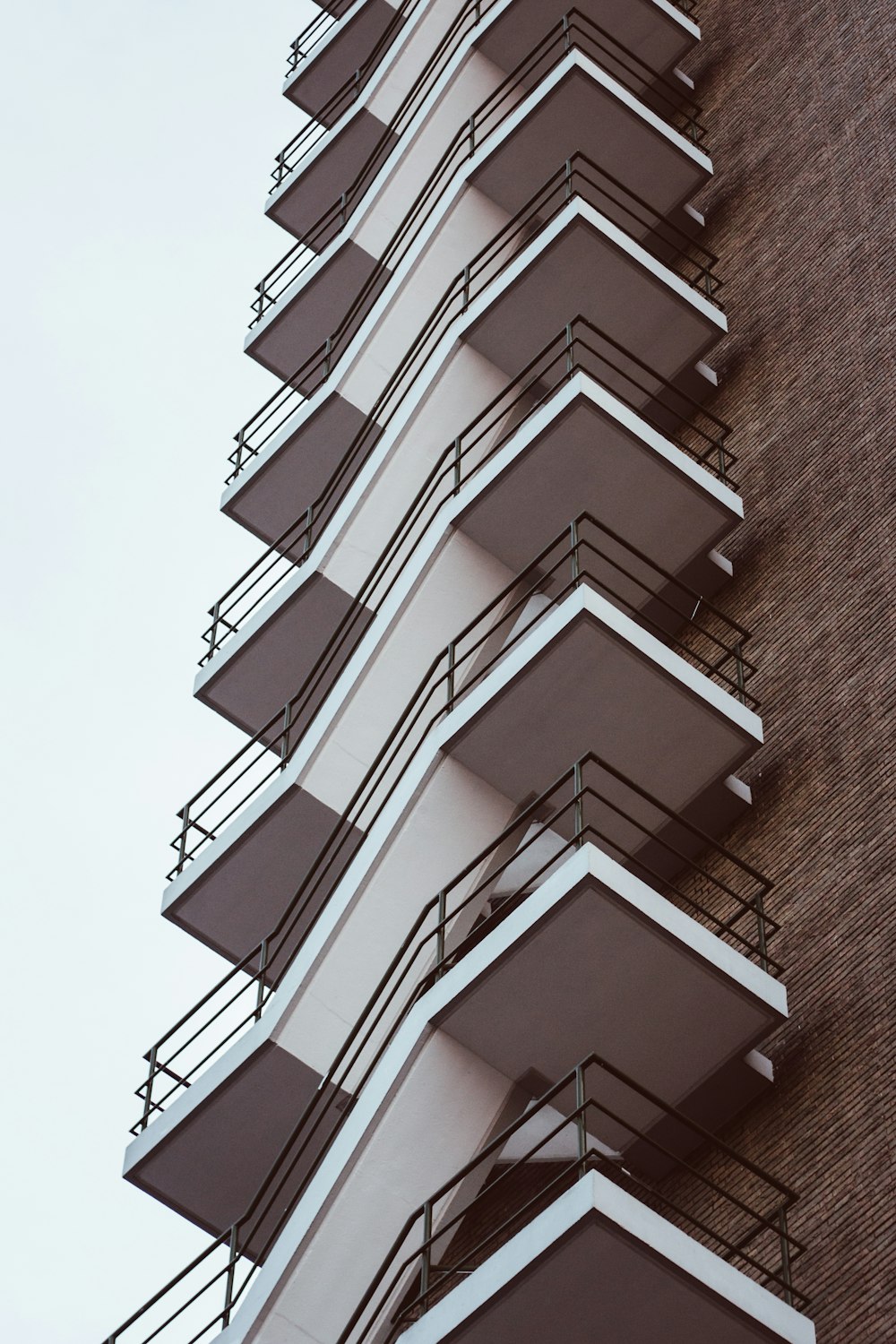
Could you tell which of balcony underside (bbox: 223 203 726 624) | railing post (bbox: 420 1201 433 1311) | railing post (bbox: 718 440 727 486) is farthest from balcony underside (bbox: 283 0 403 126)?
railing post (bbox: 420 1201 433 1311)

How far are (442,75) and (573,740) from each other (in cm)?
1102

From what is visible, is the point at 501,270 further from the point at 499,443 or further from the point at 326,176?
the point at 326,176

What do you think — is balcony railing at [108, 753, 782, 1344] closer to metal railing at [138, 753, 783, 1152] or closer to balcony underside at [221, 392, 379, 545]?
metal railing at [138, 753, 783, 1152]

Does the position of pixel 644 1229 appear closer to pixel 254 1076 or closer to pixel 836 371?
pixel 254 1076

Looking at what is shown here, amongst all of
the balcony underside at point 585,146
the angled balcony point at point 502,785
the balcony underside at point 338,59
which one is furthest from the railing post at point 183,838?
the balcony underside at point 338,59

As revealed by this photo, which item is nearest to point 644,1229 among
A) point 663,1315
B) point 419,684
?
point 663,1315

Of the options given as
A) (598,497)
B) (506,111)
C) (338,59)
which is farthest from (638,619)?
(338,59)

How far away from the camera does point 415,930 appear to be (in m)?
12.1

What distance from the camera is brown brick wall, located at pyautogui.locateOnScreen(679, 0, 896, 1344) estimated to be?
1070 centimetres

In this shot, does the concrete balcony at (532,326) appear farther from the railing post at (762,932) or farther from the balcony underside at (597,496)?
the railing post at (762,932)

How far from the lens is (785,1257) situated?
10.0 m

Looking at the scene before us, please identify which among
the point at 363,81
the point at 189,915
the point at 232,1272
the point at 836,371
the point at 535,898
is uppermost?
the point at 363,81

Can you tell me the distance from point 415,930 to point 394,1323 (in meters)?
2.56

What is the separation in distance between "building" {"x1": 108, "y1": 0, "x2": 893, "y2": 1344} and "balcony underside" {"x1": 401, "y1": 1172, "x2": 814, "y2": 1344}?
0.03 metres
